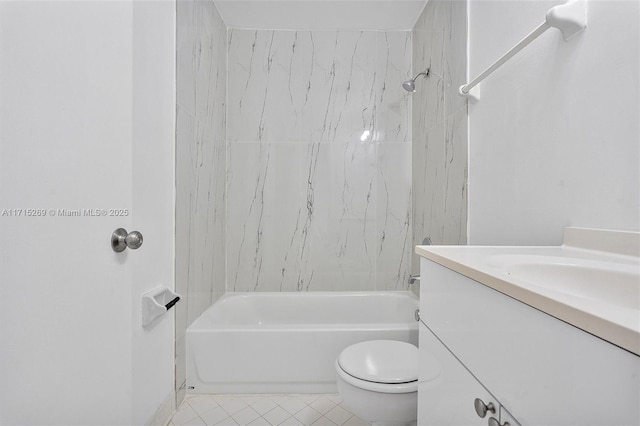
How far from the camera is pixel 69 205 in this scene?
1.00 m

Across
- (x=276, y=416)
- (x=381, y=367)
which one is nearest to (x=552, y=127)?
(x=381, y=367)

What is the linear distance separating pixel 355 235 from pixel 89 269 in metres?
1.73

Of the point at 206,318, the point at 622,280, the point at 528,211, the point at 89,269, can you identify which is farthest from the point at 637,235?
the point at 206,318

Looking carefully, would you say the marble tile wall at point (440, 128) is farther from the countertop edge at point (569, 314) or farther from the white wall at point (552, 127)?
the countertop edge at point (569, 314)

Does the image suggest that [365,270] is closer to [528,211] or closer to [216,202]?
[216,202]

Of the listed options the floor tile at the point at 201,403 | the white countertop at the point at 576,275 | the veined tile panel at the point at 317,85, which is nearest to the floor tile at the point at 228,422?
the floor tile at the point at 201,403

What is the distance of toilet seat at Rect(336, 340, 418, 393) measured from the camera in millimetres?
1169

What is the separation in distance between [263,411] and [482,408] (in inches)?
52.2

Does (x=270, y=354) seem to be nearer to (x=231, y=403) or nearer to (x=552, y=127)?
(x=231, y=403)

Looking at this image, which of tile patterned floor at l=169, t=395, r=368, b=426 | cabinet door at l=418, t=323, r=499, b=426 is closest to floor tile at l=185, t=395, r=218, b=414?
tile patterned floor at l=169, t=395, r=368, b=426

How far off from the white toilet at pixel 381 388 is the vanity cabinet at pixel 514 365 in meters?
0.33

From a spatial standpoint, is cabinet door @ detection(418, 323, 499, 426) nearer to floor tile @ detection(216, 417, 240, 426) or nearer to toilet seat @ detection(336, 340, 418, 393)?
toilet seat @ detection(336, 340, 418, 393)

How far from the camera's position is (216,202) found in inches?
85.4

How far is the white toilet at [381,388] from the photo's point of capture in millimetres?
1164
